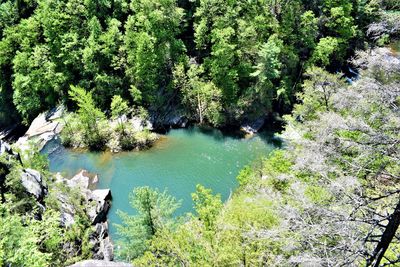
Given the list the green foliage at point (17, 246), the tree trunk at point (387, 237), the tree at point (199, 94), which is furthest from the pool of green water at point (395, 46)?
the green foliage at point (17, 246)

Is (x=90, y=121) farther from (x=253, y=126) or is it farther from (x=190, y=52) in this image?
(x=253, y=126)

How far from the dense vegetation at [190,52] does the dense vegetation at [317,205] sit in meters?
10.6

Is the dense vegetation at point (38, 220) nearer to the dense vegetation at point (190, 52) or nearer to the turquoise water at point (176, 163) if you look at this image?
the turquoise water at point (176, 163)

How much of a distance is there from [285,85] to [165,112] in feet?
46.8

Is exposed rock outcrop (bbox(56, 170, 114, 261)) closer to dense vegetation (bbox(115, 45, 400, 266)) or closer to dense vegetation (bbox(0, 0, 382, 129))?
dense vegetation (bbox(115, 45, 400, 266))

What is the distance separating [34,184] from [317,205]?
2187cm

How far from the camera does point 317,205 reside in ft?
32.2

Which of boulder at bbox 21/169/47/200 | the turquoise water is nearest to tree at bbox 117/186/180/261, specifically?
boulder at bbox 21/169/47/200

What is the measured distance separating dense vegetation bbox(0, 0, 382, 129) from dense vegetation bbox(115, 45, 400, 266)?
10.6 m

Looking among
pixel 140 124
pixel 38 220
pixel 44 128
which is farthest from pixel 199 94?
pixel 38 220

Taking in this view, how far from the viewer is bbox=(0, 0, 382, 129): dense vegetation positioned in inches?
1677

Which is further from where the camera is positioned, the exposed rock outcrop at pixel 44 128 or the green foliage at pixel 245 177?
the exposed rock outcrop at pixel 44 128

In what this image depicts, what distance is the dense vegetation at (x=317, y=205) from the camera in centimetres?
822

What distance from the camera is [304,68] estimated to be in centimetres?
4384
